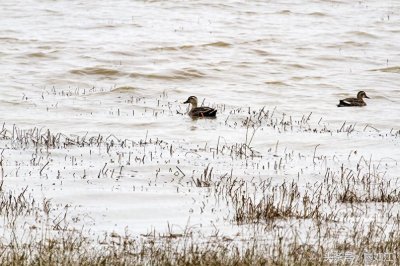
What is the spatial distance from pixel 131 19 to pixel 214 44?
6047 millimetres

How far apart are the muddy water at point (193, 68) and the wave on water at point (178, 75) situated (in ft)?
0.21

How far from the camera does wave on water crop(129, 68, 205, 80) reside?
24844 mm

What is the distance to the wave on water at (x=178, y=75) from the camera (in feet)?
81.5

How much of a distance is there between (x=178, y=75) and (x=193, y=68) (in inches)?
49.7

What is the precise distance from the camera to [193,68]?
26.8m

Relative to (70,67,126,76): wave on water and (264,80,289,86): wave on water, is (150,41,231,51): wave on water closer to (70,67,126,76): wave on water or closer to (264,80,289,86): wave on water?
(70,67,126,76): wave on water

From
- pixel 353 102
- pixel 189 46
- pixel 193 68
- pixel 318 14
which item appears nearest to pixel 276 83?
pixel 193 68

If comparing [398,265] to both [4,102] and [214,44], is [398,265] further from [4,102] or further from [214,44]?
[214,44]

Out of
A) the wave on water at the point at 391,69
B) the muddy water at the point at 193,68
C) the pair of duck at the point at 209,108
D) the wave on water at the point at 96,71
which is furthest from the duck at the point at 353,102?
the wave on water at the point at 96,71

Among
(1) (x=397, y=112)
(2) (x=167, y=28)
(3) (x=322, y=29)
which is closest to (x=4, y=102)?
(1) (x=397, y=112)

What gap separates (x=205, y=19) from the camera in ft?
123

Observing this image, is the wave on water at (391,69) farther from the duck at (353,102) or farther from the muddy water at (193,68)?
the duck at (353,102)

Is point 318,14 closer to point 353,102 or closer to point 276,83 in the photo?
point 276,83

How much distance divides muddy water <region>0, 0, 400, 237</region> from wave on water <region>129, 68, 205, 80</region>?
64mm
